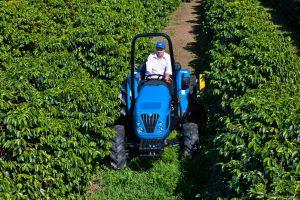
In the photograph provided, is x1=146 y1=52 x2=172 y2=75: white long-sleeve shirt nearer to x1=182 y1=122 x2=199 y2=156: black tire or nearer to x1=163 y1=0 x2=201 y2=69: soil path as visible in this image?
x1=182 y1=122 x2=199 y2=156: black tire

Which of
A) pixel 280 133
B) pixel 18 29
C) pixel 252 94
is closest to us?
pixel 280 133

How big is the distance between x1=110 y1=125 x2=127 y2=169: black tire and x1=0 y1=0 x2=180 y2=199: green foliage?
20cm

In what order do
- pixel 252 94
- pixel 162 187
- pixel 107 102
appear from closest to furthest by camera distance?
pixel 252 94
pixel 162 187
pixel 107 102

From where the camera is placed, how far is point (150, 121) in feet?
23.2

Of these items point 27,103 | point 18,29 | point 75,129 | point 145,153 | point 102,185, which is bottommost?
point 102,185

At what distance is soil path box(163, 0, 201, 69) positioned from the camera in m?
13.5

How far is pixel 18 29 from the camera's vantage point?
12.3 meters

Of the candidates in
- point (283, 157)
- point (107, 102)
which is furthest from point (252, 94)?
point (107, 102)

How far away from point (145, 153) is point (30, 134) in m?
2.09

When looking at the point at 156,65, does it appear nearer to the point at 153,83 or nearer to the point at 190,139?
the point at 153,83

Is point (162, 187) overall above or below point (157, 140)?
below

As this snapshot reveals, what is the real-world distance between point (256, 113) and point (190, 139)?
1905 mm

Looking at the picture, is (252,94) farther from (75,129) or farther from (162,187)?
(75,129)

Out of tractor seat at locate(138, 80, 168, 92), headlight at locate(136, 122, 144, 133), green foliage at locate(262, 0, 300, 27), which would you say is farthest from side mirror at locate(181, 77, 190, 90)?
green foliage at locate(262, 0, 300, 27)
